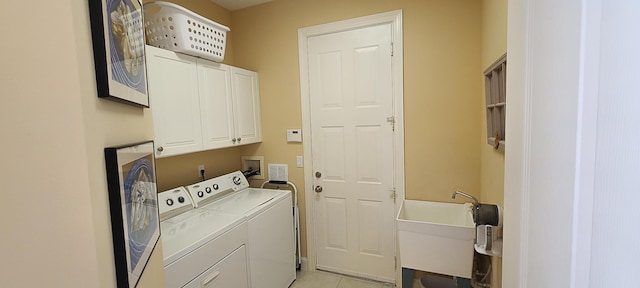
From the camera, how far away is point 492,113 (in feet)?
5.23

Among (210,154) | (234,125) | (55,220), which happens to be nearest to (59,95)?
(55,220)

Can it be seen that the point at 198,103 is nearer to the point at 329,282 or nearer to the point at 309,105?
the point at 309,105

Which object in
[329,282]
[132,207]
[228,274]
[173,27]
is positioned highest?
[173,27]

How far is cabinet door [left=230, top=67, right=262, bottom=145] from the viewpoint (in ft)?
7.91

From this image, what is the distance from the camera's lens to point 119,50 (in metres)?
0.76

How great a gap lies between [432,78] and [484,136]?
23.2 inches

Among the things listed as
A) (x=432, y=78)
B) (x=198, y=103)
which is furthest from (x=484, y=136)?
(x=198, y=103)

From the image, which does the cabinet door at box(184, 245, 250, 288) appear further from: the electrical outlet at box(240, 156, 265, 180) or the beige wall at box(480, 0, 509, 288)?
the beige wall at box(480, 0, 509, 288)

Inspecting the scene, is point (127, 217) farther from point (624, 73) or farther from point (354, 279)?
point (354, 279)

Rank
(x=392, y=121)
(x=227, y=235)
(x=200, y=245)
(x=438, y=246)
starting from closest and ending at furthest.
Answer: (x=200, y=245), (x=227, y=235), (x=438, y=246), (x=392, y=121)

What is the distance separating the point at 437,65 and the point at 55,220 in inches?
89.8

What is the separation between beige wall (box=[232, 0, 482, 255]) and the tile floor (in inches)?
35.1

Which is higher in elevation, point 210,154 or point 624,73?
point 624,73

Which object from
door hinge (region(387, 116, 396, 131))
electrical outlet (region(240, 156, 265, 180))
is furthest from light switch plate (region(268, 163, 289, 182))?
door hinge (region(387, 116, 396, 131))
